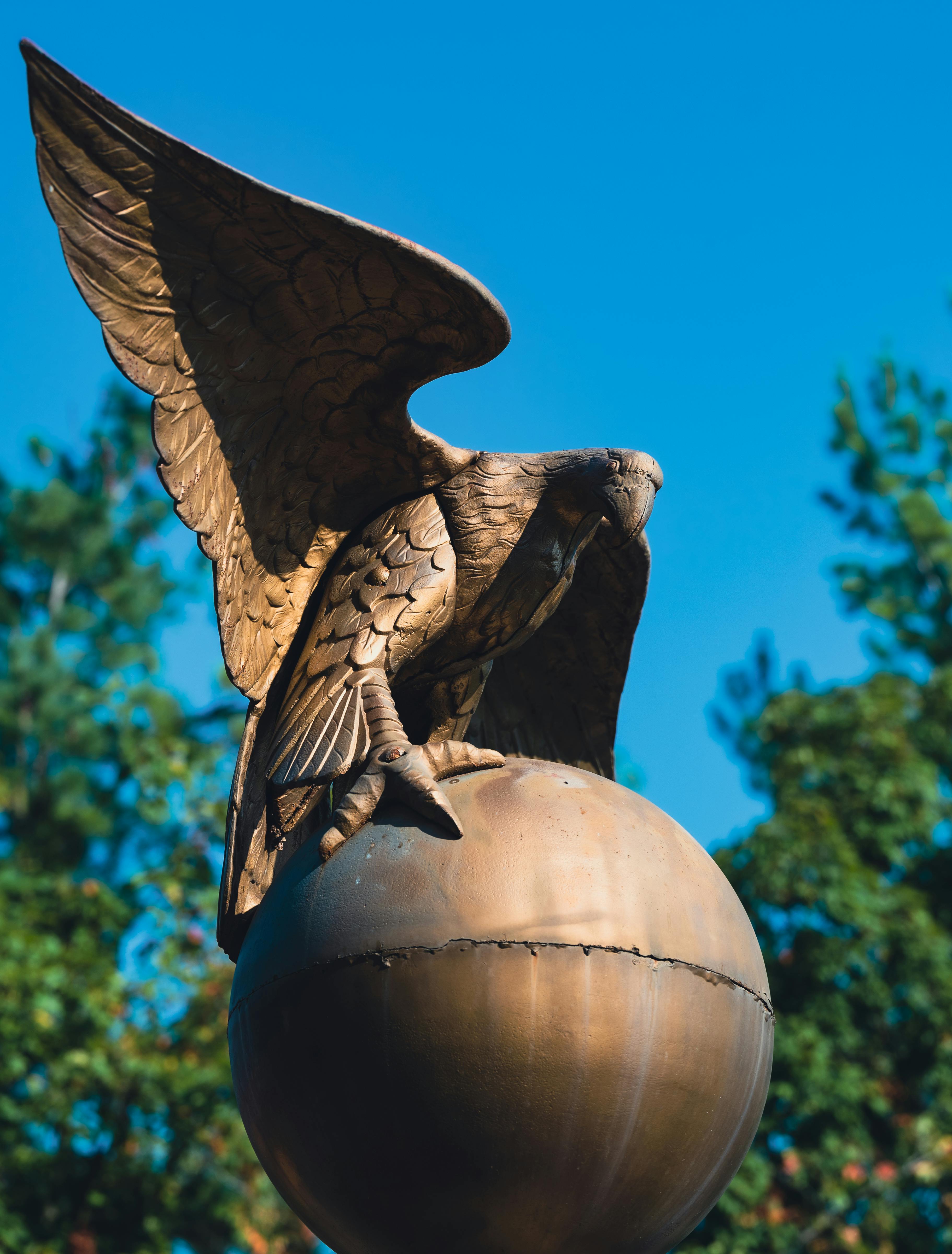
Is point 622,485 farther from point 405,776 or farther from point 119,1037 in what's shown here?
point 119,1037

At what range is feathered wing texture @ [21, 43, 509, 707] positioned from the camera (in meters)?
3.95

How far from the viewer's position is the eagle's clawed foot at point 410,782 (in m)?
3.62

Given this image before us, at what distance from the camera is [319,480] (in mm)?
4805

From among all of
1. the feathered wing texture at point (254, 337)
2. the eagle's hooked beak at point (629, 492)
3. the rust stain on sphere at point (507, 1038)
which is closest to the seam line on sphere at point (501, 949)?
the rust stain on sphere at point (507, 1038)

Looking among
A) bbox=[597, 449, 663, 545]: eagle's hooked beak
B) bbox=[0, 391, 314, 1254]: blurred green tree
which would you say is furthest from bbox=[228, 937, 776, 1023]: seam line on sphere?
bbox=[0, 391, 314, 1254]: blurred green tree

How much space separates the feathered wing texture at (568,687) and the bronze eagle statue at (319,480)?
0.50ft

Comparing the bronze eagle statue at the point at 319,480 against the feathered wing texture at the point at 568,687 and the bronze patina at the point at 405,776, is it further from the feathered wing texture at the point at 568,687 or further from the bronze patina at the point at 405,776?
the feathered wing texture at the point at 568,687

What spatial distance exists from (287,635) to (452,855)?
1548 mm

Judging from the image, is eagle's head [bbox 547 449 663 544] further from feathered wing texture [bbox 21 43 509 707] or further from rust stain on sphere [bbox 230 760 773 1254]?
rust stain on sphere [bbox 230 760 773 1254]

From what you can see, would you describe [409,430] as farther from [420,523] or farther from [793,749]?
[793,749]


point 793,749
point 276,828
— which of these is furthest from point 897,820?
point 276,828

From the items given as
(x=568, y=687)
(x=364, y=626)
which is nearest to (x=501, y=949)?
(x=364, y=626)

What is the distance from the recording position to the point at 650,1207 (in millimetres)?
3426

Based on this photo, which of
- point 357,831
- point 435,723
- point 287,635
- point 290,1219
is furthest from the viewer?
point 290,1219
